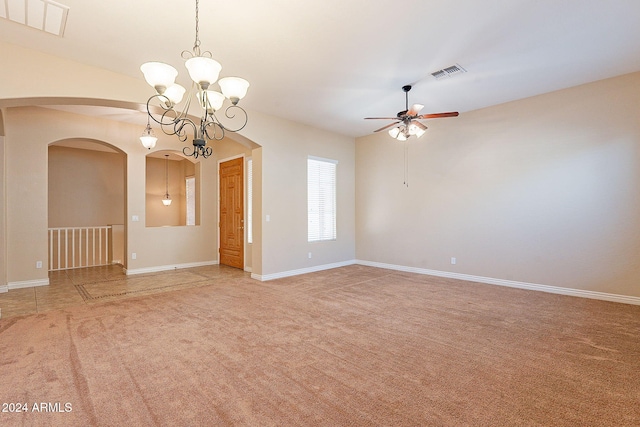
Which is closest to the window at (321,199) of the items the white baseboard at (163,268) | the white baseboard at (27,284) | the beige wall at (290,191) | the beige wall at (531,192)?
the beige wall at (290,191)

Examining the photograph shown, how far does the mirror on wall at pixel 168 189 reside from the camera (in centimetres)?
995

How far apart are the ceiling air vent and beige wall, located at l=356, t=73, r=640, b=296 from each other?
1837 millimetres

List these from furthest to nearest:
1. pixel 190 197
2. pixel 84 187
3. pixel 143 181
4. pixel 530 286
→ 1. pixel 190 197
2. pixel 84 187
3. pixel 143 181
4. pixel 530 286

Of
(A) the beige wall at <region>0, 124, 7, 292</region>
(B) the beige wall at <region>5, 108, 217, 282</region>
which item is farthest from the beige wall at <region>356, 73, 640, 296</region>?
(A) the beige wall at <region>0, 124, 7, 292</region>

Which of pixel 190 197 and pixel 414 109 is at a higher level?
pixel 414 109

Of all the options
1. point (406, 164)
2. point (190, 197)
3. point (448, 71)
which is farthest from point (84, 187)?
point (448, 71)

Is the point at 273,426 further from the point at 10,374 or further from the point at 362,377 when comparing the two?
A: the point at 10,374

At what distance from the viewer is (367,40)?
331cm

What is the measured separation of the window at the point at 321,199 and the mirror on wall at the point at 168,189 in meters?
4.78

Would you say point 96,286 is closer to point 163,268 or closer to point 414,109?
point 163,268

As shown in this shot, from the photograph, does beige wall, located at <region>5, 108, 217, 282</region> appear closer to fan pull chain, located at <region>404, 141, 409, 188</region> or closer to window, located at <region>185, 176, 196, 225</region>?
window, located at <region>185, 176, 196, 225</region>

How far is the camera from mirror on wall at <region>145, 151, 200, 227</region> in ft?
32.6

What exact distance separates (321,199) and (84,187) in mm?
7009

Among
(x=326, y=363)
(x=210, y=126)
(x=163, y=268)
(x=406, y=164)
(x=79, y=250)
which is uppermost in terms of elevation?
(x=210, y=126)
